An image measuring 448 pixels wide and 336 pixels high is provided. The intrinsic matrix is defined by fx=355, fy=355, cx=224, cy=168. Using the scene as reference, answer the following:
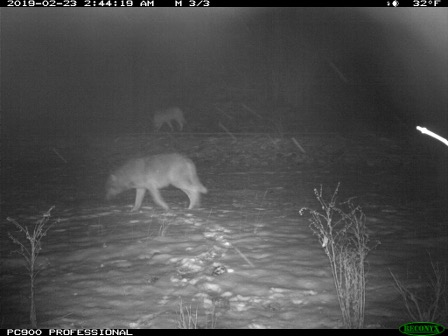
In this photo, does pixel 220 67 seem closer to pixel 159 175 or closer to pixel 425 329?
pixel 159 175

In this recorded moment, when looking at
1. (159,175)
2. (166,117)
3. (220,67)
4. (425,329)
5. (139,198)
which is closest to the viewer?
(425,329)

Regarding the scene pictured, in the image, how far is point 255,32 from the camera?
43.5 metres

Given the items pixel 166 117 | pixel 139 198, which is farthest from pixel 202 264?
pixel 166 117

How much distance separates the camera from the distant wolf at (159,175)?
7.43m

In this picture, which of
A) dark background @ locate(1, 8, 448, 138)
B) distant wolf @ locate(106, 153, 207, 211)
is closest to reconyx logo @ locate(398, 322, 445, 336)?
distant wolf @ locate(106, 153, 207, 211)

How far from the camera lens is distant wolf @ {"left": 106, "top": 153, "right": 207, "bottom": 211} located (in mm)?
7430

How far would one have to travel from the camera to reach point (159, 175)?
7480mm

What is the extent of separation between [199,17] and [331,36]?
18196 millimetres

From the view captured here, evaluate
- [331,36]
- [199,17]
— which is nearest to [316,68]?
[331,36]

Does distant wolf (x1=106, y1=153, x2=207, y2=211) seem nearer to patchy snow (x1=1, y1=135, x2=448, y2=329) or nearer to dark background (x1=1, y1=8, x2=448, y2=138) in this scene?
patchy snow (x1=1, y1=135, x2=448, y2=329)

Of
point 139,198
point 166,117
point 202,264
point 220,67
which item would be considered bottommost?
point 202,264

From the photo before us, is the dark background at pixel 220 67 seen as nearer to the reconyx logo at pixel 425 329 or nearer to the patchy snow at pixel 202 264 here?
the patchy snow at pixel 202 264

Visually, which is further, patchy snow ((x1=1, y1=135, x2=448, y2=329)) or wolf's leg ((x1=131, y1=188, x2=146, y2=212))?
wolf's leg ((x1=131, y1=188, x2=146, y2=212))

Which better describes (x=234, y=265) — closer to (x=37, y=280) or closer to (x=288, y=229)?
(x=288, y=229)
